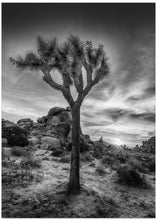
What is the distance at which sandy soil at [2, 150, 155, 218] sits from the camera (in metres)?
5.69

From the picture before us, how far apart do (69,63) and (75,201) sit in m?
6.14

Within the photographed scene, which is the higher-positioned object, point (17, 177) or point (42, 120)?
point (42, 120)

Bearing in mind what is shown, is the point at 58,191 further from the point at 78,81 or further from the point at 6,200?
the point at 78,81

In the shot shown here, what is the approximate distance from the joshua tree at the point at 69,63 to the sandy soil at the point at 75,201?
64.0 inches

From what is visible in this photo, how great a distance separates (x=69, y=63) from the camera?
8570 mm

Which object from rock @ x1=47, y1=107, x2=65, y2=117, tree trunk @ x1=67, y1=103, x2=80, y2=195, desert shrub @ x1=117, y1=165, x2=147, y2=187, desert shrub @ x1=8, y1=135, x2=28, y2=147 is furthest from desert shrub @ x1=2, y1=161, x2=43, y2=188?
rock @ x1=47, y1=107, x2=65, y2=117

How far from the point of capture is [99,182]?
378 inches

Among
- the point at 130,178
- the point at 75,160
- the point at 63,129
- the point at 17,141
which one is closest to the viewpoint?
the point at 75,160

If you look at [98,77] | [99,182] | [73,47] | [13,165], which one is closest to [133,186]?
[99,182]

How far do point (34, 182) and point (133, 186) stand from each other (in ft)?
17.5

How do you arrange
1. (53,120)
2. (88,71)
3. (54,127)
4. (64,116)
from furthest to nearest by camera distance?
(64,116) → (53,120) → (54,127) → (88,71)

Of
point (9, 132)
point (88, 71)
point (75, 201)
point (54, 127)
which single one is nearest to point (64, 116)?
point (54, 127)

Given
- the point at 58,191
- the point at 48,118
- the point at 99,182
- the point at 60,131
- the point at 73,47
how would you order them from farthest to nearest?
the point at 48,118, the point at 60,131, the point at 99,182, the point at 73,47, the point at 58,191

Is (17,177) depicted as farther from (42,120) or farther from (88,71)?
(42,120)
